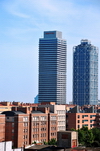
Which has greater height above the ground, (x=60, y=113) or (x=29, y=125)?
(x=60, y=113)

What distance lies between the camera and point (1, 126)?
501 feet

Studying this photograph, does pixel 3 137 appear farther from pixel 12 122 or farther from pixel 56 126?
pixel 56 126

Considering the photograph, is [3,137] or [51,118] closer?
[3,137]

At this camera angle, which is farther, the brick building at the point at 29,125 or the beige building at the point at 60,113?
the beige building at the point at 60,113

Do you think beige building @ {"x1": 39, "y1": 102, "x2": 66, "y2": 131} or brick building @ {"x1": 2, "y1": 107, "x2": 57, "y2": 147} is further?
beige building @ {"x1": 39, "y1": 102, "x2": 66, "y2": 131}

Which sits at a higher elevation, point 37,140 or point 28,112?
point 28,112

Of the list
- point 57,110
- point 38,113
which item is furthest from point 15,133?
Result: point 57,110

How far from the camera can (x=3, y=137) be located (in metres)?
151

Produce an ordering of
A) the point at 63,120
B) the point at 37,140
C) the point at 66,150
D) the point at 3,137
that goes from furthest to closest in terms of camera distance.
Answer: the point at 63,120 → the point at 37,140 → the point at 3,137 → the point at 66,150

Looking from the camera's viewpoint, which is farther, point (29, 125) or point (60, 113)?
point (60, 113)

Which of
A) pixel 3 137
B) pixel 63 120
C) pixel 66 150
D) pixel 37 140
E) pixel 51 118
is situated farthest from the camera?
pixel 63 120

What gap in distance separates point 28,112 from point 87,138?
24.1m

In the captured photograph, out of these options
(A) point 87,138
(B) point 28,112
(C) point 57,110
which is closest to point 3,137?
(B) point 28,112

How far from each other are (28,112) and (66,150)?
326 feet
